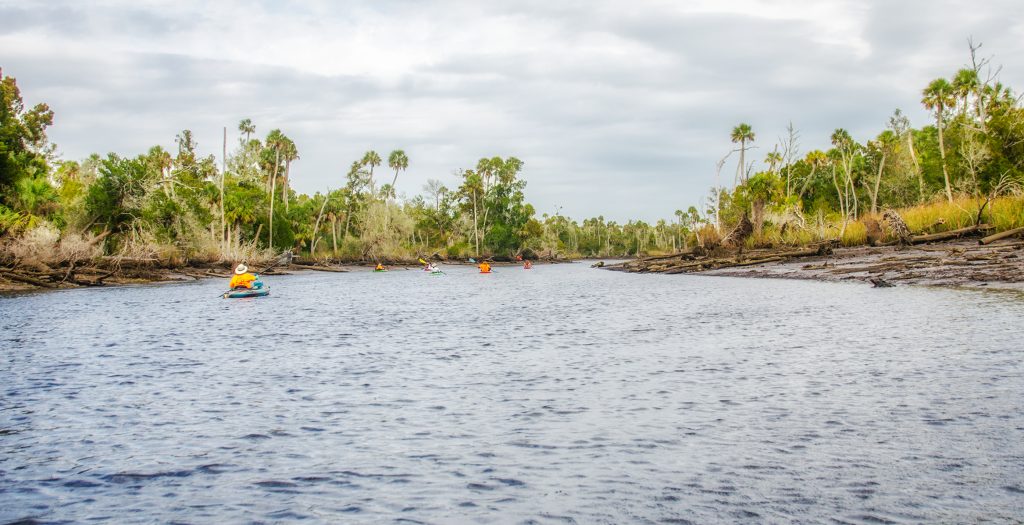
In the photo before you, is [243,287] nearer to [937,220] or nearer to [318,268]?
[937,220]

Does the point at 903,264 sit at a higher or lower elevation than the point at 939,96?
lower

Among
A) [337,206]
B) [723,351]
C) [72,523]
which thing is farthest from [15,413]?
[337,206]

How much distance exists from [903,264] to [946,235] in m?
4.74

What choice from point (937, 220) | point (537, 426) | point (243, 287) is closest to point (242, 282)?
point (243, 287)

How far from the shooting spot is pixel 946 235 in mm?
33688

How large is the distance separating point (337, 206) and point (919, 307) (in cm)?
9366

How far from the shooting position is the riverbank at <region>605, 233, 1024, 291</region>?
2505 centimetres

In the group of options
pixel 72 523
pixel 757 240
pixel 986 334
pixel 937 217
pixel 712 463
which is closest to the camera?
pixel 72 523

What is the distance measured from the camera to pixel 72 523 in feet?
17.7

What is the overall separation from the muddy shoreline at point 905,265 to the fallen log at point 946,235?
12.5 inches

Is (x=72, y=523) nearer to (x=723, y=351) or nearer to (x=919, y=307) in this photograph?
(x=723, y=351)

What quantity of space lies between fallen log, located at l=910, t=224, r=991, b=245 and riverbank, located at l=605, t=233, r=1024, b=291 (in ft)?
0.73

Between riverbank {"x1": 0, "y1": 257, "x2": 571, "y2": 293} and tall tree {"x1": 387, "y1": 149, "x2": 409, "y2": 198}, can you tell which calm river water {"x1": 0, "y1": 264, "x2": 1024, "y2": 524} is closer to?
riverbank {"x1": 0, "y1": 257, "x2": 571, "y2": 293}

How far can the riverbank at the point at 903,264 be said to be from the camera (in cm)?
2505
